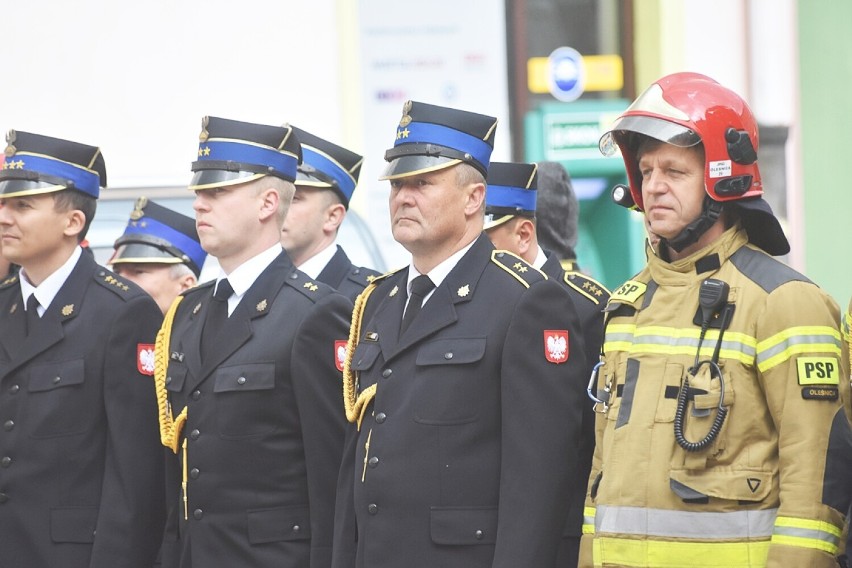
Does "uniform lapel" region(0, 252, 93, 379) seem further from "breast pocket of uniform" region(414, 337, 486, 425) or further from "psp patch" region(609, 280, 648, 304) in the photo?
"psp patch" region(609, 280, 648, 304)

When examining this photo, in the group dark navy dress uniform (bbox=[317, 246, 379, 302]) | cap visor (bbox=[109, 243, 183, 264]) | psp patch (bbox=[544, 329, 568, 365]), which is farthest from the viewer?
cap visor (bbox=[109, 243, 183, 264])

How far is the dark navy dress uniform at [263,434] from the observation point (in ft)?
15.5

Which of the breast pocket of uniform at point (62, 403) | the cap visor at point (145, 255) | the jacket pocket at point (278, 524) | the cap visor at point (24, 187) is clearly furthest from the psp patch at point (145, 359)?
the cap visor at point (145, 255)

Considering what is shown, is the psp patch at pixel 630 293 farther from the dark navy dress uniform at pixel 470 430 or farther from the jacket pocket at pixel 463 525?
the jacket pocket at pixel 463 525

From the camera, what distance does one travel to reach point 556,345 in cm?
427

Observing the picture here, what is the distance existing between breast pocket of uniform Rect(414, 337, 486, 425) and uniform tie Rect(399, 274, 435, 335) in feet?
→ 0.56

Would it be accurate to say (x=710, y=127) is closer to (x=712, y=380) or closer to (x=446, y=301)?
(x=712, y=380)

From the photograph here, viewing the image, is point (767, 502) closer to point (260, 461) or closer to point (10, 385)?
point (260, 461)

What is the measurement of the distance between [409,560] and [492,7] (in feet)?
29.0

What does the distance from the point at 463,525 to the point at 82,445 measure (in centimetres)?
162

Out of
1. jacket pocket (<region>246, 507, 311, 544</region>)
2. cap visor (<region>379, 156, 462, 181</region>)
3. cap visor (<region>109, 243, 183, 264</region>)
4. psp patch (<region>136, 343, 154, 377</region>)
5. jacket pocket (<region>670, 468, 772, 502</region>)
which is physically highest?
cap visor (<region>379, 156, 462, 181</region>)

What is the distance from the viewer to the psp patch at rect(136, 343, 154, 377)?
17.4 feet

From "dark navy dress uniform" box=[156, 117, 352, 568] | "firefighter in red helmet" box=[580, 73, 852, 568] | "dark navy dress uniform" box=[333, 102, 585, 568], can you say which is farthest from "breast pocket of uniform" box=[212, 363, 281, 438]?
"firefighter in red helmet" box=[580, 73, 852, 568]

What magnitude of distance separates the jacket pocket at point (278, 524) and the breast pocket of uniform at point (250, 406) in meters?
0.24
